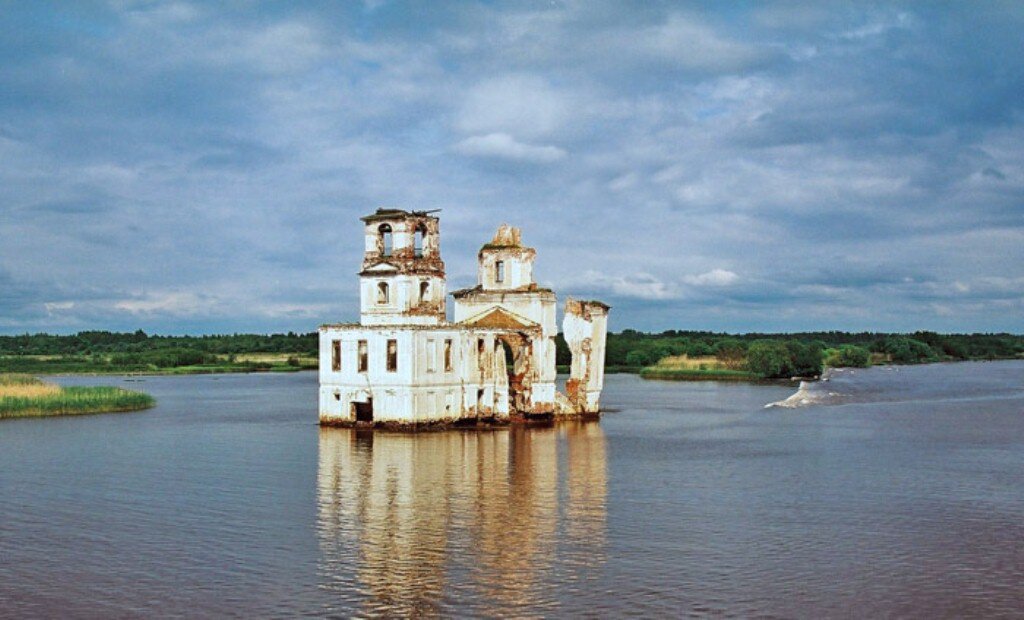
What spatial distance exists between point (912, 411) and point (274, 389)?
170 ft

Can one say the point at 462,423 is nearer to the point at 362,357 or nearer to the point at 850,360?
the point at 362,357

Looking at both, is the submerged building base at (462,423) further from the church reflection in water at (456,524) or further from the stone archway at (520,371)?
the church reflection in water at (456,524)

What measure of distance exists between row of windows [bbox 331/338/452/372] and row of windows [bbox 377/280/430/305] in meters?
2.76

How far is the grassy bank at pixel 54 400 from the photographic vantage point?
55188 mm

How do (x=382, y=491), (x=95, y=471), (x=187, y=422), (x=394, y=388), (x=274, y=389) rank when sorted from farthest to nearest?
(x=274, y=389) → (x=187, y=422) → (x=394, y=388) → (x=95, y=471) → (x=382, y=491)

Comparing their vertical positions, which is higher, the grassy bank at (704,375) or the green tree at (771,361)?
the green tree at (771,361)

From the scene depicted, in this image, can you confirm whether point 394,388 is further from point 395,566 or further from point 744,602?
point 744,602

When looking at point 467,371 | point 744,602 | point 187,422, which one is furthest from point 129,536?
point 187,422

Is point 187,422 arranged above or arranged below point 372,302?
below

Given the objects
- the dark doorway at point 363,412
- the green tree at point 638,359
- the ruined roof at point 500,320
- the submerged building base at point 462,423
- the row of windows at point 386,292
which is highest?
the row of windows at point 386,292

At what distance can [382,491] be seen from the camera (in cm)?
3000

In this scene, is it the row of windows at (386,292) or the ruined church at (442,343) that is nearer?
the ruined church at (442,343)

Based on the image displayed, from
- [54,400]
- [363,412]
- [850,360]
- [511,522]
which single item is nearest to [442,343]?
[363,412]

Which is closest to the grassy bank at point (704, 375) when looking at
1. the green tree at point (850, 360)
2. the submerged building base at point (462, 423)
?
the green tree at point (850, 360)
